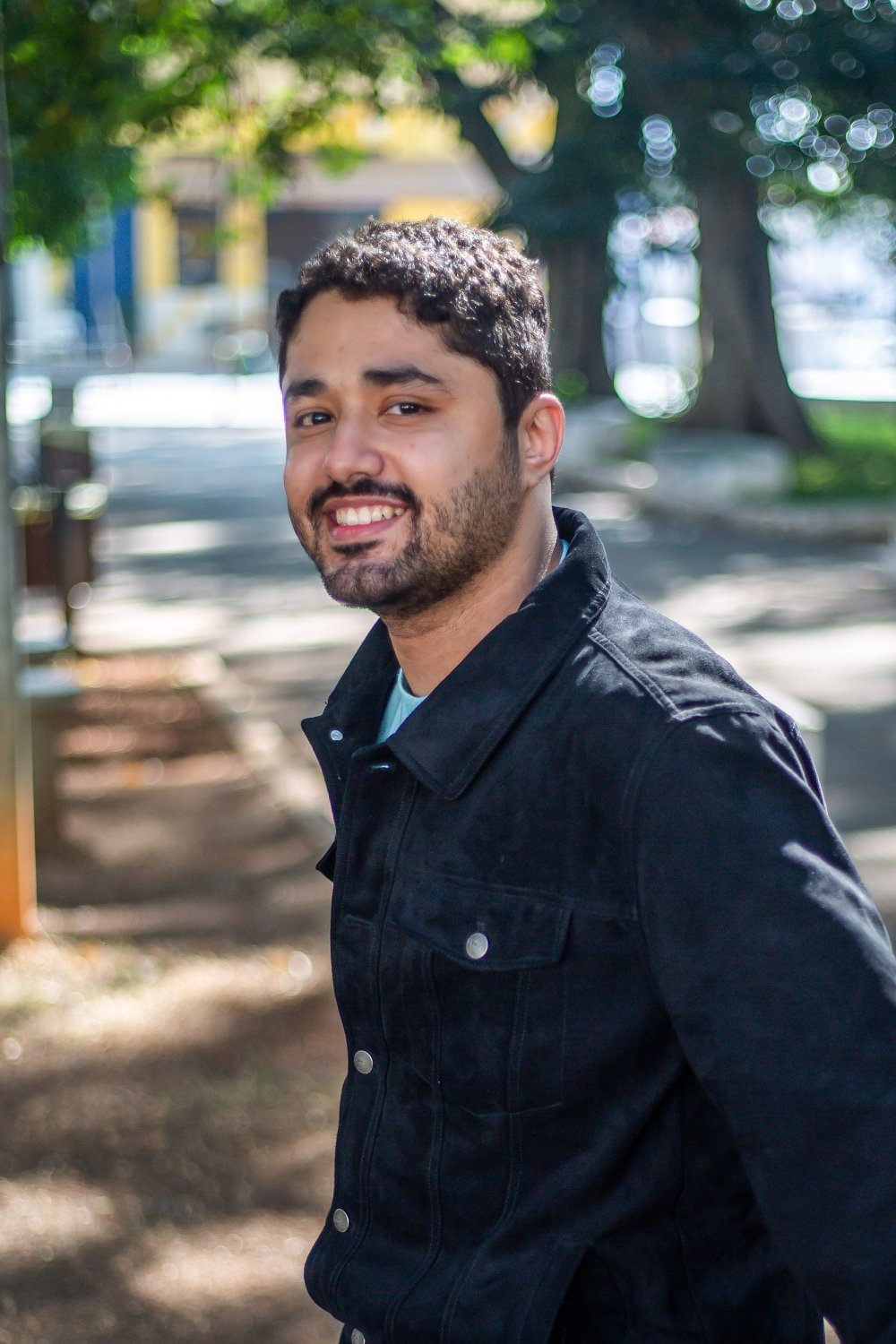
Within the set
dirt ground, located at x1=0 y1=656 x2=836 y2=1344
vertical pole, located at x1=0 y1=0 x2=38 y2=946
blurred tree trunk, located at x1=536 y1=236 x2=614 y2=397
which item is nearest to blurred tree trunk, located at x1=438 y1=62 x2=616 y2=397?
blurred tree trunk, located at x1=536 y1=236 x2=614 y2=397

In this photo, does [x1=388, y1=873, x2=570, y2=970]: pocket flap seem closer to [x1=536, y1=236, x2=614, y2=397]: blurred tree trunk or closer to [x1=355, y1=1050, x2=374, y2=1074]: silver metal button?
[x1=355, y1=1050, x2=374, y2=1074]: silver metal button

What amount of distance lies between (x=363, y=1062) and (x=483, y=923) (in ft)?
0.82

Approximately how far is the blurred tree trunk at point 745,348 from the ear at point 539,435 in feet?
54.2

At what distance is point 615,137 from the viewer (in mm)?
15258

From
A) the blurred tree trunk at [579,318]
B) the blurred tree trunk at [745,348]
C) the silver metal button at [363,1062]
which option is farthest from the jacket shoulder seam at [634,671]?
the blurred tree trunk at [579,318]

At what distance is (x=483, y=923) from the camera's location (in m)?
1.58

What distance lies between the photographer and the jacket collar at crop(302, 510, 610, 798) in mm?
1640

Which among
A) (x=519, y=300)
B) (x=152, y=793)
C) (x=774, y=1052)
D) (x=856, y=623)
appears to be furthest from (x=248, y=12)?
(x=774, y=1052)

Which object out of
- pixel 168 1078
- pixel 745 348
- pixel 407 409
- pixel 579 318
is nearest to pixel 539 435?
pixel 407 409

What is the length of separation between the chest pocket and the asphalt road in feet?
13.2

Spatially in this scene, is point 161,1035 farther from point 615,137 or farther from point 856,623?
point 615,137

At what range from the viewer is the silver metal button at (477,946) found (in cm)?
158

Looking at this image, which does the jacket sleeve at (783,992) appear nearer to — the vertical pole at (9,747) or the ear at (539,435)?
the ear at (539,435)

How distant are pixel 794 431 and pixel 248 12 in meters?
11.6
